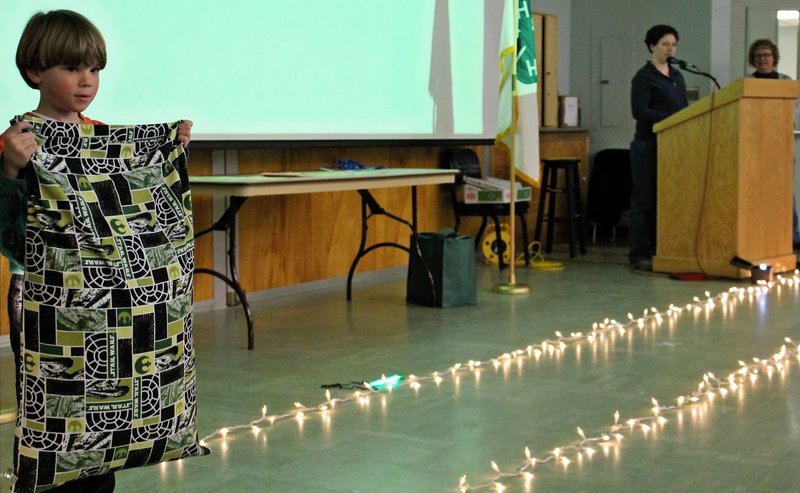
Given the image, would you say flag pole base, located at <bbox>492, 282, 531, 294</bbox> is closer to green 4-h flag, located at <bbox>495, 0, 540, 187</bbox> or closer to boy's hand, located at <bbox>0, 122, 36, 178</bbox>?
green 4-h flag, located at <bbox>495, 0, 540, 187</bbox>

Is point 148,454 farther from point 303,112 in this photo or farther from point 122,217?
point 303,112

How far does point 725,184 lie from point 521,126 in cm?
133

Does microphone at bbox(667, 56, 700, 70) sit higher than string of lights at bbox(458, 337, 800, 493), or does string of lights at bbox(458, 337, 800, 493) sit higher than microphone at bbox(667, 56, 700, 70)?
microphone at bbox(667, 56, 700, 70)

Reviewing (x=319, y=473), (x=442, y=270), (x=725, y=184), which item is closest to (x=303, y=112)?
(x=442, y=270)

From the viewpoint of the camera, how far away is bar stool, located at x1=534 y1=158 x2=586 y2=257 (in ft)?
26.9

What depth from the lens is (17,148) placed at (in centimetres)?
194

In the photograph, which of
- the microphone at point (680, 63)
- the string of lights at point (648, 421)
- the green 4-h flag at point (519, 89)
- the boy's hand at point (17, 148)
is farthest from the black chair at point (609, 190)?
the boy's hand at point (17, 148)

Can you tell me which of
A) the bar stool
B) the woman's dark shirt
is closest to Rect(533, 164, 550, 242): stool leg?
the bar stool

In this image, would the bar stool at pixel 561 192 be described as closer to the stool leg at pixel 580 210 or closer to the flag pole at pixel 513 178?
the stool leg at pixel 580 210

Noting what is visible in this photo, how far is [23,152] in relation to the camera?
1943 mm

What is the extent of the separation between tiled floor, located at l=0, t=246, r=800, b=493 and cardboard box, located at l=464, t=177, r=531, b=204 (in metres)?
1.26

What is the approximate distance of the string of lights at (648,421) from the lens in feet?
9.50

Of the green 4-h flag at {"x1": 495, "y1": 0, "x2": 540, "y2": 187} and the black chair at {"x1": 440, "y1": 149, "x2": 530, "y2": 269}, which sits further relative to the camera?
the black chair at {"x1": 440, "y1": 149, "x2": 530, "y2": 269}

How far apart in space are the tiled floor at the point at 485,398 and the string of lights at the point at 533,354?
0.03 metres
